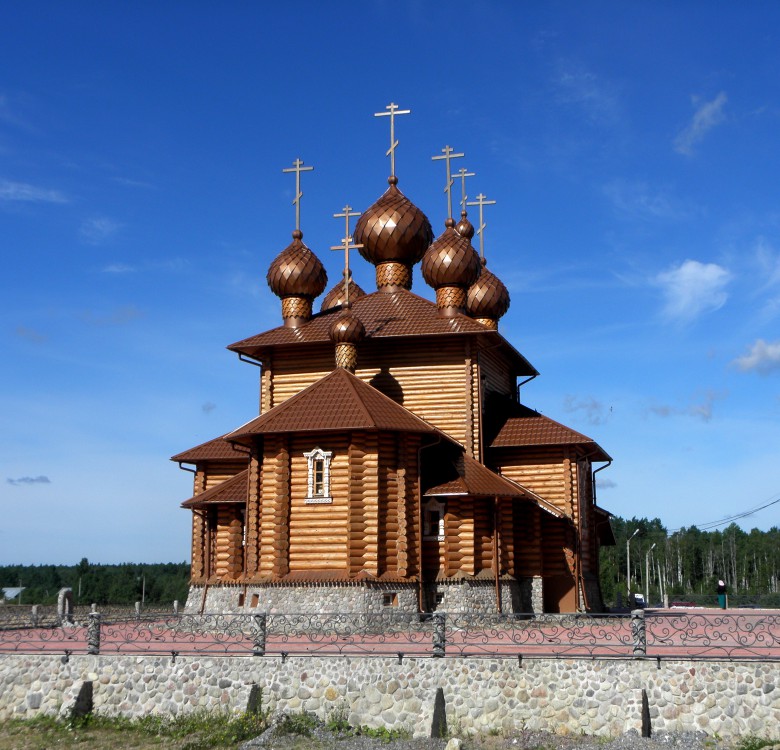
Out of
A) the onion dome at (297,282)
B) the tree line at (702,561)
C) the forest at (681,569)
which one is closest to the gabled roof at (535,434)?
the onion dome at (297,282)

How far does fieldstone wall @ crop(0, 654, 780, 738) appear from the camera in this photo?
13.4 m

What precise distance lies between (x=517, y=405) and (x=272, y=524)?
28.7ft

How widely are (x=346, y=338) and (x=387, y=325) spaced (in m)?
2.10

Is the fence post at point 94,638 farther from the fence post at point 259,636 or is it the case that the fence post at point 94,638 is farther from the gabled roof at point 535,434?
the gabled roof at point 535,434

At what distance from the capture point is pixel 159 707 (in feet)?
49.5

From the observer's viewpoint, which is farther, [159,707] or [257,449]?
[257,449]

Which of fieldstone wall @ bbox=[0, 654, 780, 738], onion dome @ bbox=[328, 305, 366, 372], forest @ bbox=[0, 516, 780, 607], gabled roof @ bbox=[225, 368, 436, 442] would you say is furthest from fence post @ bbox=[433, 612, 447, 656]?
forest @ bbox=[0, 516, 780, 607]

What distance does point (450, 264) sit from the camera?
25406 mm

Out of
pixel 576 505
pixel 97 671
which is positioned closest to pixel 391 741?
pixel 97 671

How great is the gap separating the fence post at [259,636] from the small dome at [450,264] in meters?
12.6

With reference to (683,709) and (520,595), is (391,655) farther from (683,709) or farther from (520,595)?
(520,595)

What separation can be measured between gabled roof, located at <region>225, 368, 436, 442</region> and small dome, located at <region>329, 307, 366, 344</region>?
1.02 m

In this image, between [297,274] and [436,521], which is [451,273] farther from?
[436,521]

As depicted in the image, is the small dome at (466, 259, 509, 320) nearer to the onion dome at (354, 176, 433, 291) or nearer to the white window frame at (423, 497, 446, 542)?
the onion dome at (354, 176, 433, 291)
